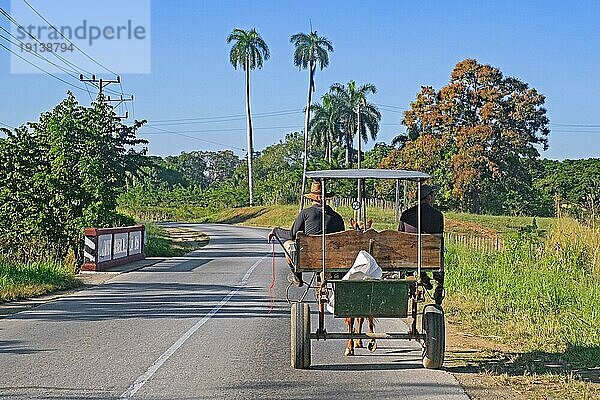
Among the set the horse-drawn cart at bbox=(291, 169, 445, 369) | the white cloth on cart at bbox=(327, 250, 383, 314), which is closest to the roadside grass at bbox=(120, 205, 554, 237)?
the horse-drawn cart at bbox=(291, 169, 445, 369)

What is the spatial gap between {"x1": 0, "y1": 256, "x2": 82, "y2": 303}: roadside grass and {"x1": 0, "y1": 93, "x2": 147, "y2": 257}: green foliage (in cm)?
612

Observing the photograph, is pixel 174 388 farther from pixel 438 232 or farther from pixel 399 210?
pixel 399 210

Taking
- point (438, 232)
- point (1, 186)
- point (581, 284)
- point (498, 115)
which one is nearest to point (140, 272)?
point (1, 186)

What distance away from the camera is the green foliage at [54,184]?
93.9 ft

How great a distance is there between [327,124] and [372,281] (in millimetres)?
77169

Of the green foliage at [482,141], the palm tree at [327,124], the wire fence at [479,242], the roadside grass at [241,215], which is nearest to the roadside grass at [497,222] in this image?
the roadside grass at [241,215]

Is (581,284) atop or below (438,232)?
below

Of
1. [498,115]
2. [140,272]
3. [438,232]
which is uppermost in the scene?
[498,115]

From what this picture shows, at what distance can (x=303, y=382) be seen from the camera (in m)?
9.12

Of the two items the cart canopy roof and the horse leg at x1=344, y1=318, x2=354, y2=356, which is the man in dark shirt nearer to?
the cart canopy roof

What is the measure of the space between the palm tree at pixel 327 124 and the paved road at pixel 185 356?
6800cm

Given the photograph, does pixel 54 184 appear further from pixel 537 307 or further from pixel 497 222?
pixel 497 222

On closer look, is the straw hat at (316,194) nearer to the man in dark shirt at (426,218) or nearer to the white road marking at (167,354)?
the man in dark shirt at (426,218)

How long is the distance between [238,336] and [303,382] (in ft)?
11.7
